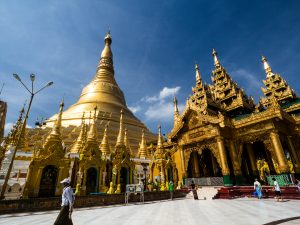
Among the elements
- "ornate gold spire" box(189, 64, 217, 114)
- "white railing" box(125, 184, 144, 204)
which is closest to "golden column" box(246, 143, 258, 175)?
"ornate gold spire" box(189, 64, 217, 114)

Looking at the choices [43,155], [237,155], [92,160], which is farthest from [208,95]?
[43,155]

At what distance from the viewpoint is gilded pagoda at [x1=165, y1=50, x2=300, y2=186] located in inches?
601

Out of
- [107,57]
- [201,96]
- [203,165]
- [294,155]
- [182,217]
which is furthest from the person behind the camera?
[107,57]

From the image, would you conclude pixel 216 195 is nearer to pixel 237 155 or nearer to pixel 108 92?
pixel 237 155

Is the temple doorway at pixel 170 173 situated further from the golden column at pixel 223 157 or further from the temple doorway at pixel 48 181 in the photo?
the temple doorway at pixel 48 181

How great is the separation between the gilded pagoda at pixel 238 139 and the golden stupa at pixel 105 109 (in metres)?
14.5

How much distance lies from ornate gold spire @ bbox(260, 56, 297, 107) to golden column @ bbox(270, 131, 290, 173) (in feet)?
29.1

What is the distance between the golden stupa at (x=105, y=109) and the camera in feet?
114

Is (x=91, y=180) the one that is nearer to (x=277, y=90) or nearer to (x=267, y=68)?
(x=277, y=90)

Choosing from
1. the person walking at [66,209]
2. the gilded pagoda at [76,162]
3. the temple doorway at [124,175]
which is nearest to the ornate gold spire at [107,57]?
the gilded pagoda at [76,162]

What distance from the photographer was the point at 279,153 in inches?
557

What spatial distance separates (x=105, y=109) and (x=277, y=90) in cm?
3075

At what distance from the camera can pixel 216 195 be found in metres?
13.7

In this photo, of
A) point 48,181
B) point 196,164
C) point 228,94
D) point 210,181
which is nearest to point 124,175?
point 48,181
